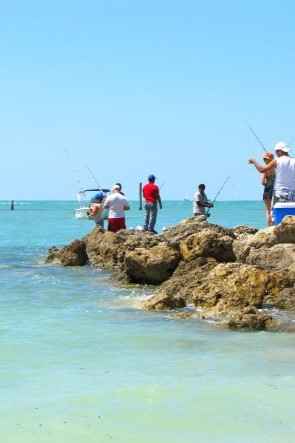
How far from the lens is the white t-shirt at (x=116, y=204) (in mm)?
16969

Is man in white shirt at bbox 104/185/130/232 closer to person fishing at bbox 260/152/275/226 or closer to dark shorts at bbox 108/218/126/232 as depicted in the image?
dark shorts at bbox 108/218/126/232

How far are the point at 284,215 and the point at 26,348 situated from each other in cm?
619

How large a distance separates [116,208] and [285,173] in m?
6.17

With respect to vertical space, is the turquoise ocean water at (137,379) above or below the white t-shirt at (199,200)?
below

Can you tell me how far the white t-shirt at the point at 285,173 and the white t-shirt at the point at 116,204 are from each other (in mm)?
5707

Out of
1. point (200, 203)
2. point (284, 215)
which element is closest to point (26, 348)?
point (284, 215)

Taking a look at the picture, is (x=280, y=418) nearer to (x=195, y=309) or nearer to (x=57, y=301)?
(x=195, y=309)

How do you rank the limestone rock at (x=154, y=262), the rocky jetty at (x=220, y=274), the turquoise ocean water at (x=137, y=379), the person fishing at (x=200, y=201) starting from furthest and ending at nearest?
the person fishing at (x=200, y=201), the limestone rock at (x=154, y=262), the rocky jetty at (x=220, y=274), the turquoise ocean water at (x=137, y=379)

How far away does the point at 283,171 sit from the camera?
1188cm

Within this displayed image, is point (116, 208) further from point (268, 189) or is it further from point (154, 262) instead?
point (154, 262)

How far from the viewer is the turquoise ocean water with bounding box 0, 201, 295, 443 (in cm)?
476

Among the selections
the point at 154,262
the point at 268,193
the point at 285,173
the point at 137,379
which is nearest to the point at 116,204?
the point at 268,193

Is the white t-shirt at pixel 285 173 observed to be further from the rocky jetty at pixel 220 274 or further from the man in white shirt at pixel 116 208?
the man in white shirt at pixel 116 208

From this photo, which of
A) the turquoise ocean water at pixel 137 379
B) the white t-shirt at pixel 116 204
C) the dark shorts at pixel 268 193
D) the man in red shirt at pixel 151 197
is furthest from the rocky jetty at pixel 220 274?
the man in red shirt at pixel 151 197
